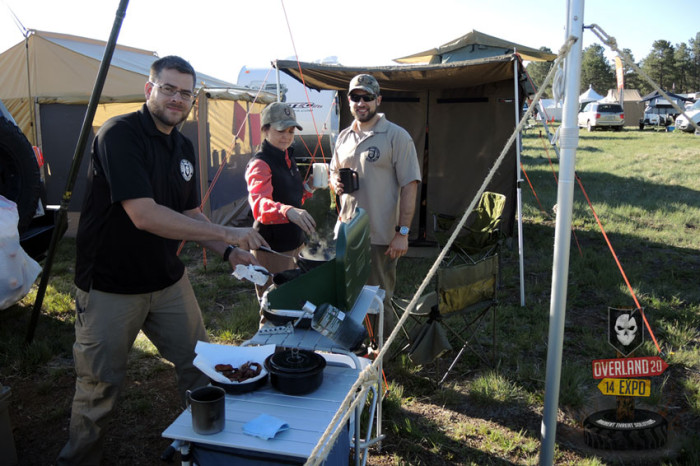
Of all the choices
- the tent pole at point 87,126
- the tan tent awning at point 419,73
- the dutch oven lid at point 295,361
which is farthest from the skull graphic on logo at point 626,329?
the tent pole at point 87,126

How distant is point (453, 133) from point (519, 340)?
3.38m

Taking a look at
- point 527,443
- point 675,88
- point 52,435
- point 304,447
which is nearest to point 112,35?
point 52,435

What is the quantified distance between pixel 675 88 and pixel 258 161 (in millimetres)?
69484

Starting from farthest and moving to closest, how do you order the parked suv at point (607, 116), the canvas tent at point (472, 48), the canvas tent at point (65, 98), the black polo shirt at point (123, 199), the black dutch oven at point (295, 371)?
the parked suv at point (607, 116) < the canvas tent at point (472, 48) < the canvas tent at point (65, 98) < the black polo shirt at point (123, 199) < the black dutch oven at point (295, 371)

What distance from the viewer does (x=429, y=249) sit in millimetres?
6863

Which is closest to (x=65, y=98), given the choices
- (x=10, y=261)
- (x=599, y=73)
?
(x=10, y=261)

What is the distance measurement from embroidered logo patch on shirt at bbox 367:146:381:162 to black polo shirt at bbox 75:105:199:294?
51.8 inches

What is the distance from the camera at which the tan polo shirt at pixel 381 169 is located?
3.35 m

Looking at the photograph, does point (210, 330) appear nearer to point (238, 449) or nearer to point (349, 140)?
point (349, 140)

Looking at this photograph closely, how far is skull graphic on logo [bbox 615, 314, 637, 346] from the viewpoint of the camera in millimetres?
2588

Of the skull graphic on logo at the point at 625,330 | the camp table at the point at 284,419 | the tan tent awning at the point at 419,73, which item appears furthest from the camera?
the tan tent awning at the point at 419,73

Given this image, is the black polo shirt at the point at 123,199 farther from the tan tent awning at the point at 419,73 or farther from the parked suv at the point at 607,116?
the parked suv at the point at 607,116

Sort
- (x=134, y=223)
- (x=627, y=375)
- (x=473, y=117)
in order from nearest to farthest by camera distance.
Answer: (x=134, y=223), (x=627, y=375), (x=473, y=117)

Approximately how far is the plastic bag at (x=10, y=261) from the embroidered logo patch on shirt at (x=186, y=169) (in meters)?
1.60
